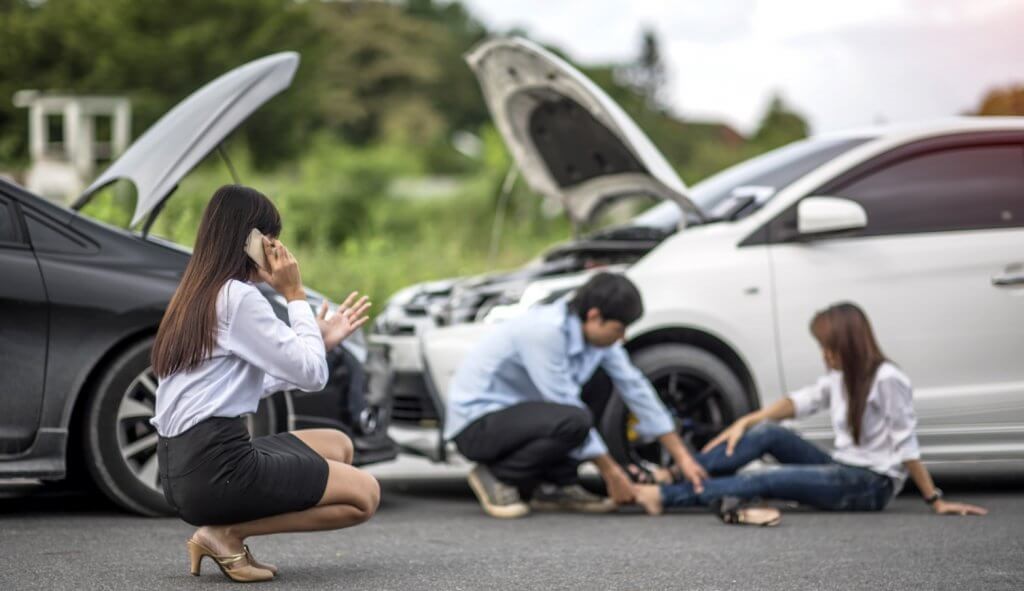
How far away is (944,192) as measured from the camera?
7496 mm

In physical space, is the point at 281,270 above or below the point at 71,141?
below

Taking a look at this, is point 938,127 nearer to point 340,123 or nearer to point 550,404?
point 550,404

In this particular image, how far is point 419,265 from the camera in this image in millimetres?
16172

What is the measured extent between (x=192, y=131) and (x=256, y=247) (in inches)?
90.4

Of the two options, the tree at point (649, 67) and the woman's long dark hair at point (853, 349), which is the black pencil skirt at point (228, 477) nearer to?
the woman's long dark hair at point (853, 349)

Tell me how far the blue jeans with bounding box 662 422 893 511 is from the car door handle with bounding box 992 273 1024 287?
4.22 feet

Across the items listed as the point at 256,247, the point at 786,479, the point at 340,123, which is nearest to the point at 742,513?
the point at 786,479

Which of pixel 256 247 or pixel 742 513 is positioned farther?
pixel 742 513

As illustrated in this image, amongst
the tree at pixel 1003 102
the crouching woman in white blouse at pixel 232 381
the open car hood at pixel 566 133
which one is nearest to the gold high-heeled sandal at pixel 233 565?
the crouching woman in white blouse at pixel 232 381

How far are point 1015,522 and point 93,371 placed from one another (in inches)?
160

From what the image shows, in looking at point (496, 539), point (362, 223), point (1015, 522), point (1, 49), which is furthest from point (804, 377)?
point (1, 49)

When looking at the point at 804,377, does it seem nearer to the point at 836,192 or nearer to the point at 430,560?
the point at 836,192

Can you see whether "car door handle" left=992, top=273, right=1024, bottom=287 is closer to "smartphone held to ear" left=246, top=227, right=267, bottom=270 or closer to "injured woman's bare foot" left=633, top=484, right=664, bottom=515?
"injured woman's bare foot" left=633, top=484, right=664, bottom=515

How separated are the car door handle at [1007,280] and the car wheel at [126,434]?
4.11 m
